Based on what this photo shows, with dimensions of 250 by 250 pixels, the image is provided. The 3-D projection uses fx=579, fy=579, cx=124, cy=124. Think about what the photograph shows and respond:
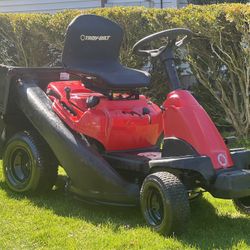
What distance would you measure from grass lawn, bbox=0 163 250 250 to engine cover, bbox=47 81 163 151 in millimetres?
628

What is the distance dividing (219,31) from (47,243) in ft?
14.5

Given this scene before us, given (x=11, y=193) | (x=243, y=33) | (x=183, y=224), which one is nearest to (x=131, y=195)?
(x=183, y=224)

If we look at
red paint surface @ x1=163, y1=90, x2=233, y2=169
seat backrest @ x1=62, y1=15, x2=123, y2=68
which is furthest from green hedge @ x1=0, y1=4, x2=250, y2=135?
red paint surface @ x1=163, y1=90, x2=233, y2=169

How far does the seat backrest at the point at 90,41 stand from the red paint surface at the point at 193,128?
3.49 ft

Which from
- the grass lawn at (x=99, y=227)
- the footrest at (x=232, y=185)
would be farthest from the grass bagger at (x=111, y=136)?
the grass lawn at (x=99, y=227)

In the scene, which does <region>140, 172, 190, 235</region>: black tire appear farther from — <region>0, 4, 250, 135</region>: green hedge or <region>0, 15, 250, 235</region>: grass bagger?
<region>0, 4, 250, 135</region>: green hedge

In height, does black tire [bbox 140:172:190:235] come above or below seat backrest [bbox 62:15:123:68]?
below

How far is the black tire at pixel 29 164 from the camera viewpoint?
17.5 ft

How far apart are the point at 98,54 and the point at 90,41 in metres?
0.15

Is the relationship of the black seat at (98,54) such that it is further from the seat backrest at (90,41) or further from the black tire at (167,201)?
the black tire at (167,201)

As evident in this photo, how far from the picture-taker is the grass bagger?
14.0 ft

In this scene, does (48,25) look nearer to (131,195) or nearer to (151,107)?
(151,107)

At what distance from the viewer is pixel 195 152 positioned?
438 cm

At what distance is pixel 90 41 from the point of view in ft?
17.4
